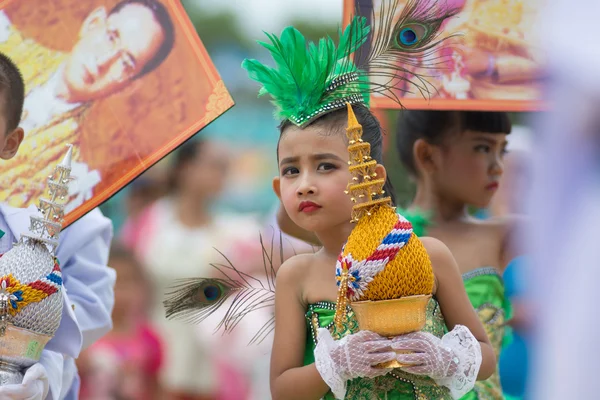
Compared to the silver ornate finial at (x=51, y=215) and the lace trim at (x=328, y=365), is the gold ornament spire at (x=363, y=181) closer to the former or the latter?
the lace trim at (x=328, y=365)

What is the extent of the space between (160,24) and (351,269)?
1482mm

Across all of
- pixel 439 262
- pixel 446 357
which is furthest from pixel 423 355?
pixel 439 262

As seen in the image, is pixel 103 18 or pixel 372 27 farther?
pixel 103 18

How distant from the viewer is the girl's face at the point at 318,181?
2.33 m

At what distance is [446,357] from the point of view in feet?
6.68

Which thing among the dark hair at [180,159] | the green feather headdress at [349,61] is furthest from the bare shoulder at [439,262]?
the dark hair at [180,159]

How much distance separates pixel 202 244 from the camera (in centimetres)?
375

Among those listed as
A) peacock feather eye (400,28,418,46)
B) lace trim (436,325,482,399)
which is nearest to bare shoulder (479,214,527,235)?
peacock feather eye (400,28,418,46)

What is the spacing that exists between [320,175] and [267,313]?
0.51 metres

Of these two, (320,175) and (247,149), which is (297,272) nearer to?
(320,175)

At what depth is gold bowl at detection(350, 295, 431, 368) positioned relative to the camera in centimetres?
200

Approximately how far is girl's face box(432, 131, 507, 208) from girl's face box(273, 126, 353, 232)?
1.41 m

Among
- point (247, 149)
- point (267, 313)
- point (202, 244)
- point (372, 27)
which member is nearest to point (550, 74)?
point (372, 27)

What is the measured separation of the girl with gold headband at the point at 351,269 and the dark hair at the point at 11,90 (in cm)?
87
